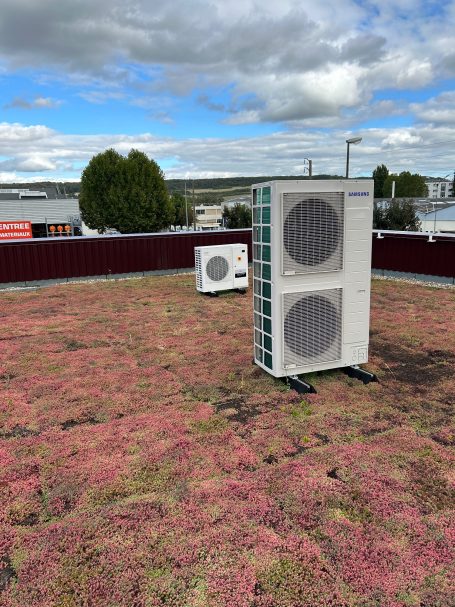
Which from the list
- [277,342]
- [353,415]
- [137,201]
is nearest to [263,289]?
[277,342]

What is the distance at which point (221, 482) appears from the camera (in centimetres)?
435

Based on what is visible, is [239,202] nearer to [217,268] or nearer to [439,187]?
[217,268]

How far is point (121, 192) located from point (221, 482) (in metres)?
46.1

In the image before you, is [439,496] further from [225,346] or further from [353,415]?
[225,346]

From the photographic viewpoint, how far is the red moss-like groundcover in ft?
10.4

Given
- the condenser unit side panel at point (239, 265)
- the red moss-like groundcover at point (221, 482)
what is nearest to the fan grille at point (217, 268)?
the condenser unit side panel at point (239, 265)

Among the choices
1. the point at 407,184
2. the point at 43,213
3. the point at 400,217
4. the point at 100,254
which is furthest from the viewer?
the point at 407,184

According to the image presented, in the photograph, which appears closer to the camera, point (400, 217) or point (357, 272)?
point (357, 272)

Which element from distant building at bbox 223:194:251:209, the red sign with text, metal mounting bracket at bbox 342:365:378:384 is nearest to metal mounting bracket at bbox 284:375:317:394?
metal mounting bracket at bbox 342:365:378:384

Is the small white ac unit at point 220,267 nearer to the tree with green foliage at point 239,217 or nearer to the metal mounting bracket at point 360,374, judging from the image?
the metal mounting bracket at point 360,374

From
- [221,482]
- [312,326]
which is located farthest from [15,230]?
[221,482]

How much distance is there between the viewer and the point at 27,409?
6.19 meters

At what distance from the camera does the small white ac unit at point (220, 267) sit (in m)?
14.6

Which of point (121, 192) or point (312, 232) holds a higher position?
point (121, 192)
